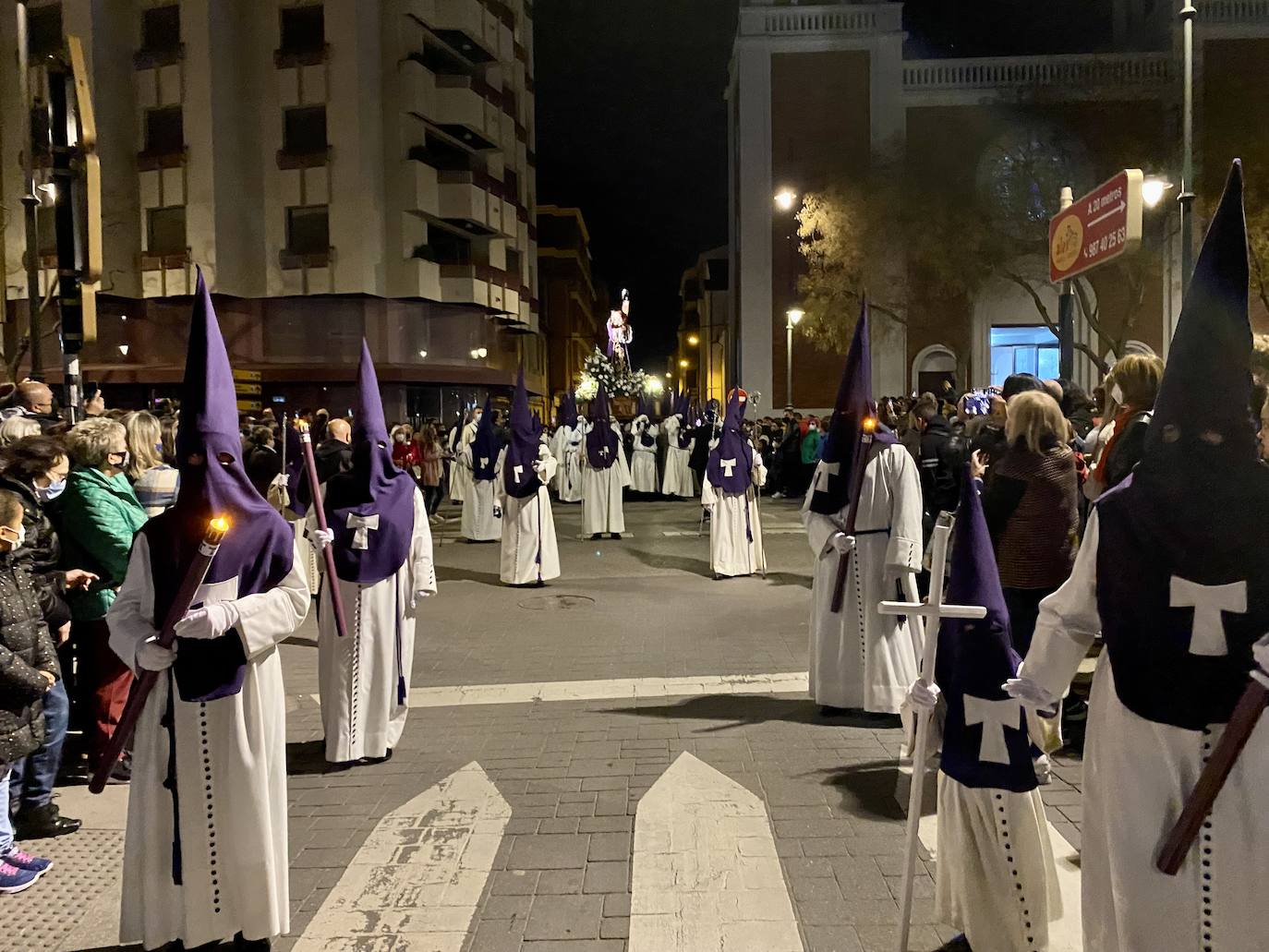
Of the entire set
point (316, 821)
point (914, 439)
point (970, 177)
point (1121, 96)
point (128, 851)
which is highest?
point (1121, 96)

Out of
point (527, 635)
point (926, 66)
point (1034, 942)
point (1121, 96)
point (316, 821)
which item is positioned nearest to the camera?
point (1034, 942)

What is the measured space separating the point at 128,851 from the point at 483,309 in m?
33.4

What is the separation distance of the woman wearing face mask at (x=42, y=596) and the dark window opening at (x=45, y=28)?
3265 cm

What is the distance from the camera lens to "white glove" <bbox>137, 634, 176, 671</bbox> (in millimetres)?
3246

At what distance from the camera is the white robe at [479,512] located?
15906 mm

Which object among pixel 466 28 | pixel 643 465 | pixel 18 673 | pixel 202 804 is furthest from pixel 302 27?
pixel 202 804

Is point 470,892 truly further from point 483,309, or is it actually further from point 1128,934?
point 483,309

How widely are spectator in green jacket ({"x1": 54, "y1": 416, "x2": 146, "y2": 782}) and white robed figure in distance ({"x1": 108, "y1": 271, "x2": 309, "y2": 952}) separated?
210 centimetres

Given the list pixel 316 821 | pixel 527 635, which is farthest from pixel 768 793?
pixel 527 635

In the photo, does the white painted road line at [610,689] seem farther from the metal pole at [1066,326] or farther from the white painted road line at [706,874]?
the metal pole at [1066,326]

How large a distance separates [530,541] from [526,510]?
400 millimetres

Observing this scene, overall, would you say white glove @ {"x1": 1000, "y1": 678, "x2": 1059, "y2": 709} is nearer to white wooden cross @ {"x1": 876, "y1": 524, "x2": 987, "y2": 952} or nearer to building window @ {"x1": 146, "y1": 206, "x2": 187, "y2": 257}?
white wooden cross @ {"x1": 876, "y1": 524, "x2": 987, "y2": 952}

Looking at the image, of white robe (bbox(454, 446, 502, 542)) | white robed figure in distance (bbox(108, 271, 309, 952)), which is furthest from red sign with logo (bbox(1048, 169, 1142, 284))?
white robe (bbox(454, 446, 502, 542))

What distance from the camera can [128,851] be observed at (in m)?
3.34
